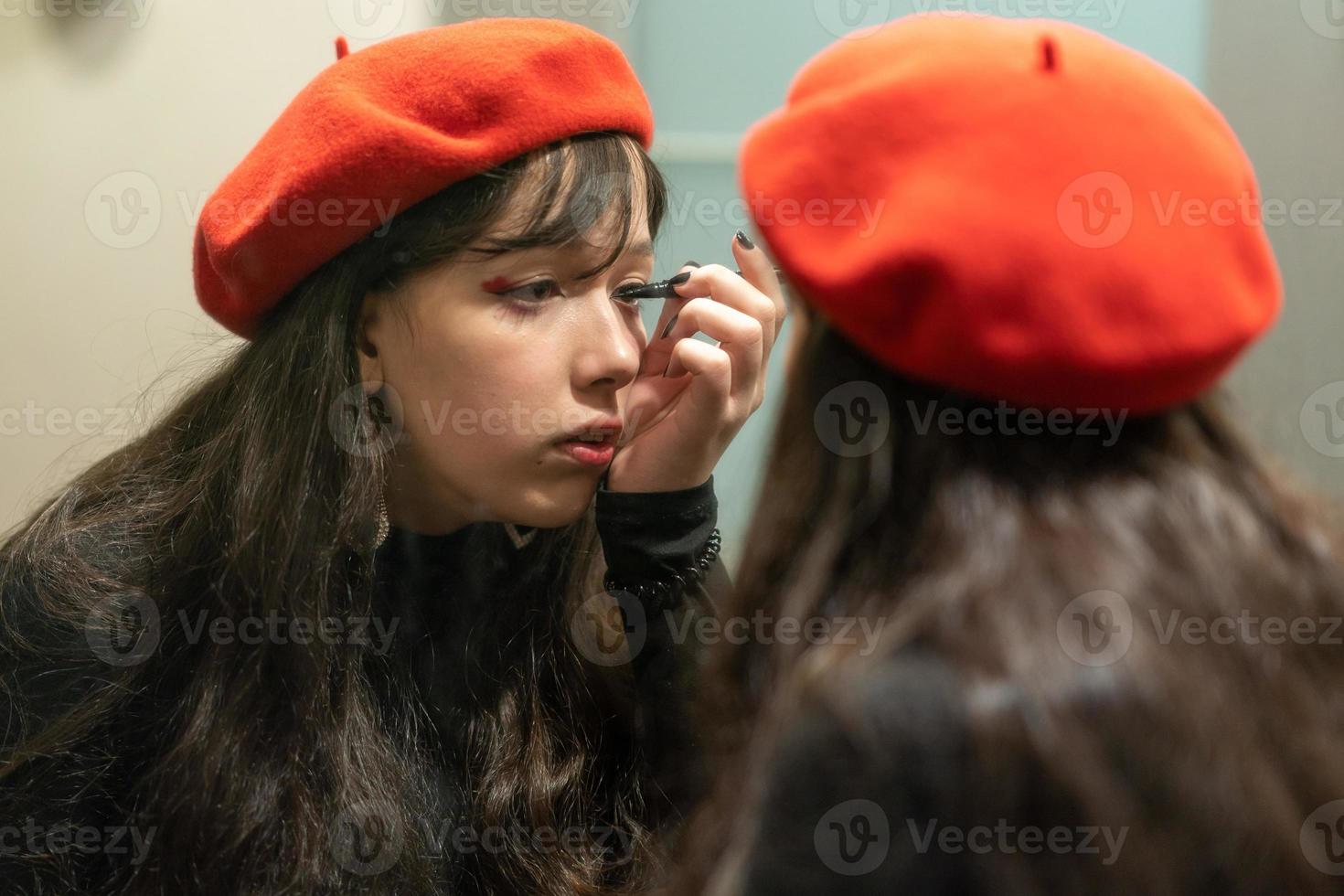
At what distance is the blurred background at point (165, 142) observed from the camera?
1371 mm

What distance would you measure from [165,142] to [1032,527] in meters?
1.23

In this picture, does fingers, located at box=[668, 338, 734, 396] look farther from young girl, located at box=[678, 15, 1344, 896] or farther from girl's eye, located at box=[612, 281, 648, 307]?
young girl, located at box=[678, 15, 1344, 896]

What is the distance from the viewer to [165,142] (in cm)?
146

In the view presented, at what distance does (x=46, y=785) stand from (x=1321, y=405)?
1.25 meters

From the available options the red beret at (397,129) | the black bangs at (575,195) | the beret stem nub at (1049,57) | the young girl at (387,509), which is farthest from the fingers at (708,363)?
the beret stem nub at (1049,57)

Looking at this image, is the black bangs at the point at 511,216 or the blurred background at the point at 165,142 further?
the blurred background at the point at 165,142

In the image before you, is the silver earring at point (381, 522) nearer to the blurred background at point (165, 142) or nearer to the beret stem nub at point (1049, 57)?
the blurred background at point (165, 142)

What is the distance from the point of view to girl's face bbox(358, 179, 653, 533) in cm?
105

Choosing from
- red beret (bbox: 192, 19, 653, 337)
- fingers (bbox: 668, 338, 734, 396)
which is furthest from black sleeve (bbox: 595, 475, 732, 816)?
red beret (bbox: 192, 19, 653, 337)

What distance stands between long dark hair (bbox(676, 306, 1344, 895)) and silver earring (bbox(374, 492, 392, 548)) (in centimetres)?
50

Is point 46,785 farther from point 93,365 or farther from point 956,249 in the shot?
point 956,249

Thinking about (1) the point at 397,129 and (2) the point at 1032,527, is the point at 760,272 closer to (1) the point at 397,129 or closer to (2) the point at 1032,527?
(1) the point at 397,129

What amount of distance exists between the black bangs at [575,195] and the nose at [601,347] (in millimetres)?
29

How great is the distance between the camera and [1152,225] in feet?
2.08
